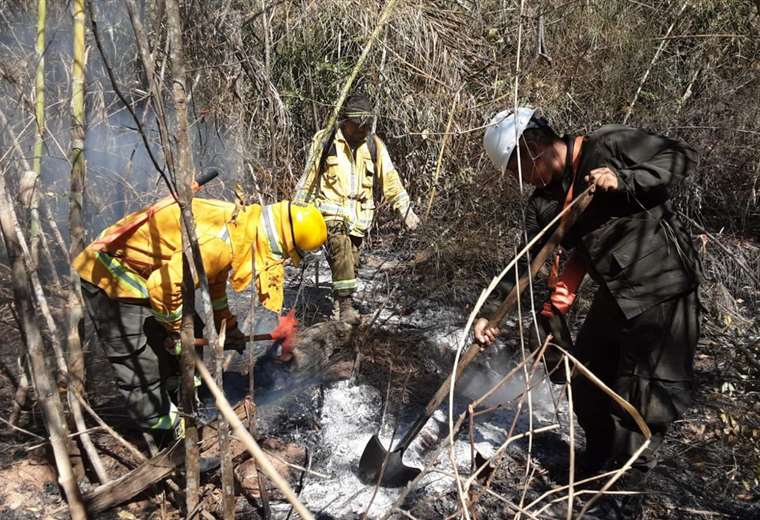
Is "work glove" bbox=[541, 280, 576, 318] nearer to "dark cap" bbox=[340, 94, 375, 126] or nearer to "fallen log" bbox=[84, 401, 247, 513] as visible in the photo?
"fallen log" bbox=[84, 401, 247, 513]

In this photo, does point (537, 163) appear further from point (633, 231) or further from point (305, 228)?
point (305, 228)

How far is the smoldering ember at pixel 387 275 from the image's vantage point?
7.03 feet

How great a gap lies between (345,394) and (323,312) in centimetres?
144

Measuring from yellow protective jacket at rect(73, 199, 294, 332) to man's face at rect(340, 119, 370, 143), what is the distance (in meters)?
1.97

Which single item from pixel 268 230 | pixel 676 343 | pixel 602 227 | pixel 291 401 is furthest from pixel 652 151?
pixel 291 401

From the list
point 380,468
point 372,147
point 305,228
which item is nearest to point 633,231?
point 305,228

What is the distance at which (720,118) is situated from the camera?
16.7 ft

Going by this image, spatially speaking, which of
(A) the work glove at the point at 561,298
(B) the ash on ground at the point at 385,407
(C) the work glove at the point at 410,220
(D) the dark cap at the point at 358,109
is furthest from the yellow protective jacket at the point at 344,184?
(A) the work glove at the point at 561,298

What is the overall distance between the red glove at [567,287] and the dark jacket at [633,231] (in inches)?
12.2

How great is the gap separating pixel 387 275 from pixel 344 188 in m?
0.92

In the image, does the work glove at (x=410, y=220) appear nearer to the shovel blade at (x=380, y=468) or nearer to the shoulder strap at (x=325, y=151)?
the shoulder strap at (x=325, y=151)

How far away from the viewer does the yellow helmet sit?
2.66m

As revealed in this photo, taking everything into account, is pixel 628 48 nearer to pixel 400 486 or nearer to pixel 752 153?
pixel 752 153

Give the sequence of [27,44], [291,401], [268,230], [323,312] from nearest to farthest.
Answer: [268,230]
[291,401]
[27,44]
[323,312]
